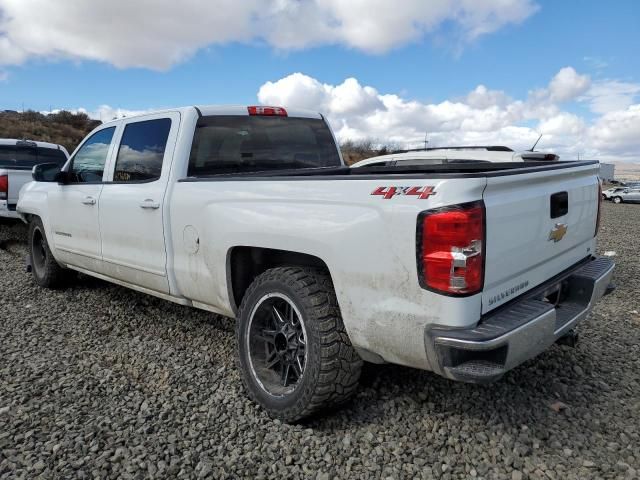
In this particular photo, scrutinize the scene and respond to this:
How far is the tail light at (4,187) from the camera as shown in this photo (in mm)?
7969

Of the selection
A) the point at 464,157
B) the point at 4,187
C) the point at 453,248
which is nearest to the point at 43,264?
the point at 4,187

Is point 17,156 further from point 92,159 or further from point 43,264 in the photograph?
point 92,159

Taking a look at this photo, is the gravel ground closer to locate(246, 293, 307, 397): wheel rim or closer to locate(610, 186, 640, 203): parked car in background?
locate(246, 293, 307, 397): wheel rim

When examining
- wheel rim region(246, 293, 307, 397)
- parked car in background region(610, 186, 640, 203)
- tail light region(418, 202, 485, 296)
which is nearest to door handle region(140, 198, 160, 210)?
wheel rim region(246, 293, 307, 397)

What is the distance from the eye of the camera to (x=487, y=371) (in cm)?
222

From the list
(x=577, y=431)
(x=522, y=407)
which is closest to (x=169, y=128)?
(x=522, y=407)

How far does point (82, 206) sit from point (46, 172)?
0.86m

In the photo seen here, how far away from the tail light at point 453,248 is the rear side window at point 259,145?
2123mm

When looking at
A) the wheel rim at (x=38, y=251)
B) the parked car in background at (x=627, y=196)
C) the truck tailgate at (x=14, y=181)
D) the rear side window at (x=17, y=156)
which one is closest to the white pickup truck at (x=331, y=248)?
the wheel rim at (x=38, y=251)

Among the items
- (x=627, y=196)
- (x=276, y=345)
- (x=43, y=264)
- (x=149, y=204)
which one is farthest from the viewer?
(x=627, y=196)

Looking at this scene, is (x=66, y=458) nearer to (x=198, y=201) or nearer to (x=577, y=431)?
(x=198, y=201)

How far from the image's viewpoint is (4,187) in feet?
26.2

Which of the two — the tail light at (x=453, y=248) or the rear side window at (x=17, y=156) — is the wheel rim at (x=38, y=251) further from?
the tail light at (x=453, y=248)

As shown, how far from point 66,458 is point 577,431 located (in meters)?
2.74
